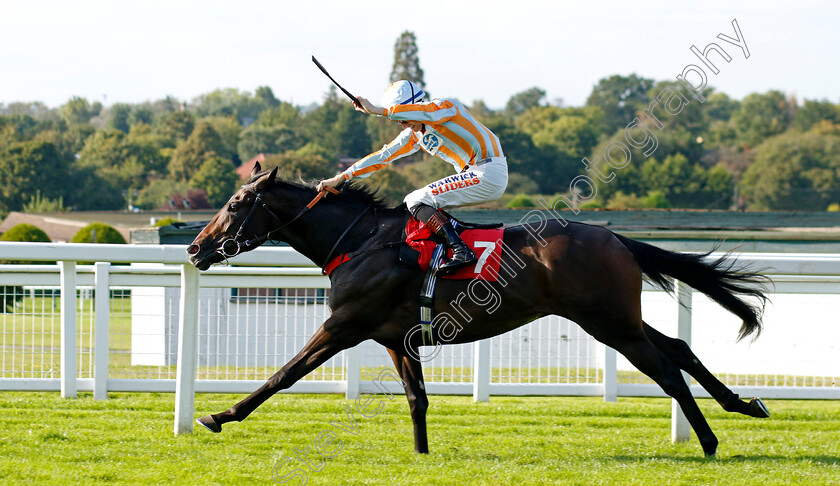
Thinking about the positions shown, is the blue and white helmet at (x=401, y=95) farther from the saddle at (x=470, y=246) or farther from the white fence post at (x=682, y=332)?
the white fence post at (x=682, y=332)

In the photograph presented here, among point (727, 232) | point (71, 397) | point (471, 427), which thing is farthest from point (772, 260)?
point (727, 232)

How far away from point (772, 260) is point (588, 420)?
1.64m

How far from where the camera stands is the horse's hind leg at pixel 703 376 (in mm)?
4922

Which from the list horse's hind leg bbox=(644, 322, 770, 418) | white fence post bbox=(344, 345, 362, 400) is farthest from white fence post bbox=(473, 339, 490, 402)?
horse's hind leg bbox=(644, 322, 770, 418)

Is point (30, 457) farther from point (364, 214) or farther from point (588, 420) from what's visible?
point (588, 420)

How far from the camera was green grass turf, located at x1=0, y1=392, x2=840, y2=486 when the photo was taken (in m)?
4.30

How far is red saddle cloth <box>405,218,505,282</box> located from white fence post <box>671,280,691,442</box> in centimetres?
121

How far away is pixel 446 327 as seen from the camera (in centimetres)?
477

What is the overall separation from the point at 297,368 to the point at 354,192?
3.52 ft

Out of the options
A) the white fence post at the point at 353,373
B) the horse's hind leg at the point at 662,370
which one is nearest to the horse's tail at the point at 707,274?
the horse's hind leg at the point at 662,370

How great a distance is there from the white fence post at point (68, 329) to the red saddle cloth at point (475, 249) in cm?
277

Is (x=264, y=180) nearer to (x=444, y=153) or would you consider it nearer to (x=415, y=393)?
(x=444, y=153)

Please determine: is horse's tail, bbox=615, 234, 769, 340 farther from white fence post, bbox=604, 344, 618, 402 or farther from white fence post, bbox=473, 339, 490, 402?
white fence post, bbox=473, 339, 490, 402

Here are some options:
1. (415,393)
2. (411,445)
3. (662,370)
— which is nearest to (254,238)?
(415,393)
